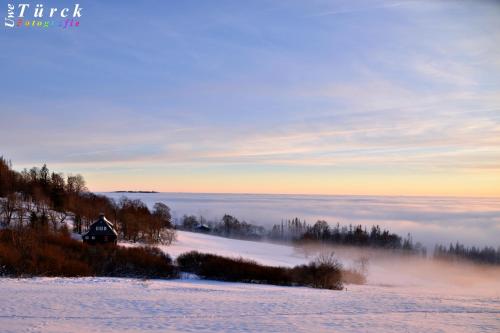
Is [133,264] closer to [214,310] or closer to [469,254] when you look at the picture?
[214,310]

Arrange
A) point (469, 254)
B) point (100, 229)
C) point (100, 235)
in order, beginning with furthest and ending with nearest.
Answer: point (469, 254)
point (100, 229)
point (100, 235)

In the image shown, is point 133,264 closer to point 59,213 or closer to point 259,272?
point 259,272

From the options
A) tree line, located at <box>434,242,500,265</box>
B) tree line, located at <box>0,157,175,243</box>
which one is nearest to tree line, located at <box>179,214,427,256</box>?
tree line, located at <box>434,242,500,265</box>

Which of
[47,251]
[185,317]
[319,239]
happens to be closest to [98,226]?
[47,251]

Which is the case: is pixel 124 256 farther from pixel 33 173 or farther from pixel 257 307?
pixel 33 173

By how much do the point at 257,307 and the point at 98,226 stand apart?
32.7m

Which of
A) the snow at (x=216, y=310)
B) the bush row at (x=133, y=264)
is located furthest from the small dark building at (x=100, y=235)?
the snow at (x=216, y=310)

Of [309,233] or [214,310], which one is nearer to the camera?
[214,310]

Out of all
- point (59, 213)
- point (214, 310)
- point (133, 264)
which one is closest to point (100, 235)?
point (133, 264)

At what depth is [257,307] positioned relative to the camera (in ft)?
70.0

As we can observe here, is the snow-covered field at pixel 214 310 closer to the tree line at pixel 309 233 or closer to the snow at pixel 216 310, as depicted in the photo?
the snow at pixel 216 310

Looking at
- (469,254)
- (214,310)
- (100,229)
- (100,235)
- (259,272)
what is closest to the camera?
(214,310)

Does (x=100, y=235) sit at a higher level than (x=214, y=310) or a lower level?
higher

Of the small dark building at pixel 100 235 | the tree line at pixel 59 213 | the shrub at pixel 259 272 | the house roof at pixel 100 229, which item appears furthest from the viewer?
the tree line at pixel 59 213
